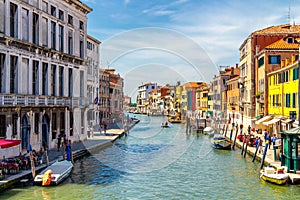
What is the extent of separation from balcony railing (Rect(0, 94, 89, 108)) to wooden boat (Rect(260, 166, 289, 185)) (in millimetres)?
12469

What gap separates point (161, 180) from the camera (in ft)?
59.4

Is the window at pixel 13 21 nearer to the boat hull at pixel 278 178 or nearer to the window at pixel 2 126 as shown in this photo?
the window at pixel 2 126

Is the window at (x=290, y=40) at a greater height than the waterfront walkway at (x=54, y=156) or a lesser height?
greater

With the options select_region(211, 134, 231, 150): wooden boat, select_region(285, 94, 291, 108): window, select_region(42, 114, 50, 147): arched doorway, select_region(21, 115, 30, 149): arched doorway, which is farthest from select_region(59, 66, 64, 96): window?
select_region(285, 94, 291, 108): window

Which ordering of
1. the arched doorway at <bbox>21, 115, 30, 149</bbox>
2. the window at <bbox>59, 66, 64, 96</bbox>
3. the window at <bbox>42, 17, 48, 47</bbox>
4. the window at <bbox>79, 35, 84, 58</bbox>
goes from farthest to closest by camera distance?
the window at <bbox>79, 35, 84, 58</bbox>, the window at <bbox>59, 66, 64, 96</bbox>, the window at <bbox>42, 17, 48, 47</bbox>, the arched doorway at <bbox>21, 115, 30, 149</bbox>

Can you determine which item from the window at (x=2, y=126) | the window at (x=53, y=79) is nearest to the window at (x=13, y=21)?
the window at (x=2, y=126)

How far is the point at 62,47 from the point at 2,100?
862 centimetres

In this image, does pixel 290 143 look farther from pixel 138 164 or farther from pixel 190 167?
pixel 138 164

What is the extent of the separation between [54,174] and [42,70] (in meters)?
8.64

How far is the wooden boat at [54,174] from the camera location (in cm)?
1575

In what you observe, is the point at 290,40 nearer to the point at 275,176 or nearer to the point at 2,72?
the point at 275,176

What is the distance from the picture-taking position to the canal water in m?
15.2

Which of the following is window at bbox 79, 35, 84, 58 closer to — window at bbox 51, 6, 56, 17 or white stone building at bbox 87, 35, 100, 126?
window at bbox 51, 6, 56, 17

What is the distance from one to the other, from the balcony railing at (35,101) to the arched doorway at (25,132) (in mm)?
990
